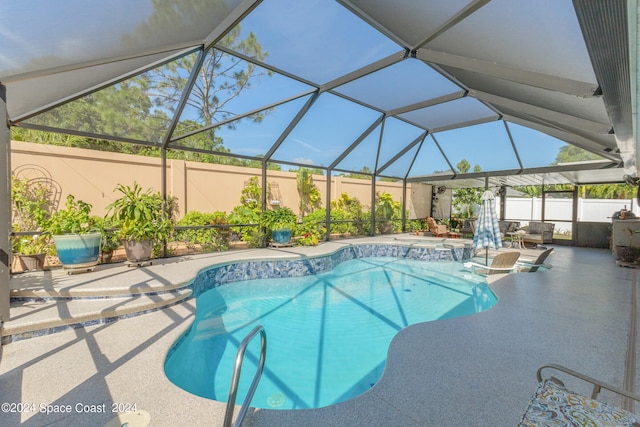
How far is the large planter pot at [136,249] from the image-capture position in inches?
242

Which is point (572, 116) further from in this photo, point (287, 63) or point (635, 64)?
point (287, 63)

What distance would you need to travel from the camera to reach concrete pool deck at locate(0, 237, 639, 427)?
6.88ft

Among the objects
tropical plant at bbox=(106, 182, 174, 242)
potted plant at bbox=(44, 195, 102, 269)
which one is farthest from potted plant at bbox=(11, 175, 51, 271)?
tropical plant at bbox=(106, 182, 174, 242)

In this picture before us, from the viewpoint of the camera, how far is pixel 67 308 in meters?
3.92

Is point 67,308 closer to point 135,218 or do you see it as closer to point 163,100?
point 135,218

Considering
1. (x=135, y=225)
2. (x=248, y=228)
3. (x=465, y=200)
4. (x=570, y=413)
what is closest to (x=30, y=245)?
(x=135, y=225)

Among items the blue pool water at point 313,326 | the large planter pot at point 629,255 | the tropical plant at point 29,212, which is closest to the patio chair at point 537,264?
the blue pool water at point 313,326

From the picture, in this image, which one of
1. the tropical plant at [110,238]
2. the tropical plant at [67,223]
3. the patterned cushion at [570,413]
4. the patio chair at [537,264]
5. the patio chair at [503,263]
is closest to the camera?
the patterned cushion at [570,413]

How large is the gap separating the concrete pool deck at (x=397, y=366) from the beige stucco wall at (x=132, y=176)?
12.9 ft

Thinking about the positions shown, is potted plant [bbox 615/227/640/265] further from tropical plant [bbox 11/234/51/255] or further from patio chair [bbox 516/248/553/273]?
tropical plant [bbox 11/234/51/255]

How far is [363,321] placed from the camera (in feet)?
17.9

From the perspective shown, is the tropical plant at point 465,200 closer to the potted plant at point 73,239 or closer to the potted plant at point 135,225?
the potted plant at point 135,225

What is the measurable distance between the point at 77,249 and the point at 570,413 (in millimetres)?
7055

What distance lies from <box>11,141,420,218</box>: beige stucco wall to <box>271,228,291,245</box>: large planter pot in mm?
2875
